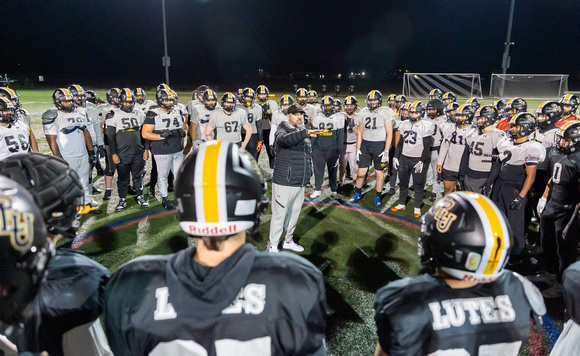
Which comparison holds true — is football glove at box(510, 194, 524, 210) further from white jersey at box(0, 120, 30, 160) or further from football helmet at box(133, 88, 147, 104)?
football helmet at box(133, 88, 147, 104)

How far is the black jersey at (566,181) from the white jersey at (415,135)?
2.42 metres

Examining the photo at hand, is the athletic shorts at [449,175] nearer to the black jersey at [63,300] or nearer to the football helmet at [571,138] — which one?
the football helmet at [571,138]

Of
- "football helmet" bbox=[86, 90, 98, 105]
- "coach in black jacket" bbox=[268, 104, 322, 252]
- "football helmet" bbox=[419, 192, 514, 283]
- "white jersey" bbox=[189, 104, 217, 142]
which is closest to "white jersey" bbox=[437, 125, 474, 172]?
"coach in black jacket" bbox=[268, 104, 322, 252]

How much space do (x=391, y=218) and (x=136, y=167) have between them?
16.8 feet

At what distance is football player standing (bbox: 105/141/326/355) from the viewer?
53.3 inches

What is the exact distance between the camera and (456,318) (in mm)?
1626

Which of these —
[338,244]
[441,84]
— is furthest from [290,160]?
[441,84]

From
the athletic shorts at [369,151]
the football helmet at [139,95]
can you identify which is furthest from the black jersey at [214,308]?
the football helmet at [139,95]

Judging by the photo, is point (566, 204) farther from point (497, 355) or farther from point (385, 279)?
point (497, 355)

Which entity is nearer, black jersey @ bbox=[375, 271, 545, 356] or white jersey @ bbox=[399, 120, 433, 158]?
black jersey @ bbox=[375, 271, 545, 356]

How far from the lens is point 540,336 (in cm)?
369

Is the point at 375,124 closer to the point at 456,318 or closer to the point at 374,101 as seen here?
the point at 374,101

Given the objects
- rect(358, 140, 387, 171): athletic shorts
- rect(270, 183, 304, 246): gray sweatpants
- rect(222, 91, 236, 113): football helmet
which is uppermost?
rect(222, 91, 236, 113): football helmet

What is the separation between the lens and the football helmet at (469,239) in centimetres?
167
